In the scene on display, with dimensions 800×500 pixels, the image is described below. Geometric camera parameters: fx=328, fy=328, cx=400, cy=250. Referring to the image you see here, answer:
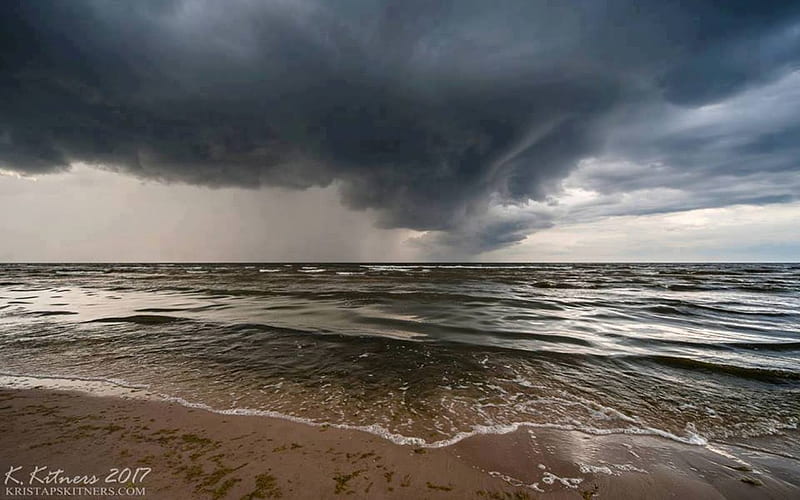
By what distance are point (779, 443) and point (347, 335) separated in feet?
30.7

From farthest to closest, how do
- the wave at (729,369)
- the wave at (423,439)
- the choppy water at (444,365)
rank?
the wave at (729,369) < the choppy water at (444,365) < the wave at (423,439)

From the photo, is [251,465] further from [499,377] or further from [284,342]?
[284,342]

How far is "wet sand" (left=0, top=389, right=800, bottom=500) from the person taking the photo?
3438 mm

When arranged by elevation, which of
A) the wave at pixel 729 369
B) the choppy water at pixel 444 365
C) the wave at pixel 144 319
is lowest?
the wave at pixel 729 369

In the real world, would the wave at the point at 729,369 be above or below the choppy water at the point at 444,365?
below

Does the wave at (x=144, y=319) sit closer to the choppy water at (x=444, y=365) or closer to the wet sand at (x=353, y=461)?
the choppy water at (x=444, y=365)

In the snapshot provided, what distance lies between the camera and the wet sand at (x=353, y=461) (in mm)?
3438

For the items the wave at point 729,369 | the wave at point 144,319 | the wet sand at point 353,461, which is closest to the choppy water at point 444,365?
the wave at point 729,369

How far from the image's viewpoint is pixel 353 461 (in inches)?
153

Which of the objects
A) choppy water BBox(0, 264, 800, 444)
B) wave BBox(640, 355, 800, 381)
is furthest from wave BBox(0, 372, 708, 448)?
wave BBox(640, 355, 800, 381)

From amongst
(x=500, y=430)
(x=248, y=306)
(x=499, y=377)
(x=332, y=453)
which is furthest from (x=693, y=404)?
(x=248, y=306)

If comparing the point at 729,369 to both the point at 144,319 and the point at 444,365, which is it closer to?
the point at 444,365

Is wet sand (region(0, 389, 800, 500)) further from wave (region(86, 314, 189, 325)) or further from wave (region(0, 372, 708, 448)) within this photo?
wave (region(86, 314, 189, 325))

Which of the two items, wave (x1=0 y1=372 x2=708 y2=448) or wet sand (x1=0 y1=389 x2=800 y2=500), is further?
wave (x1=0 y1=372 x2=708 y2=448)
